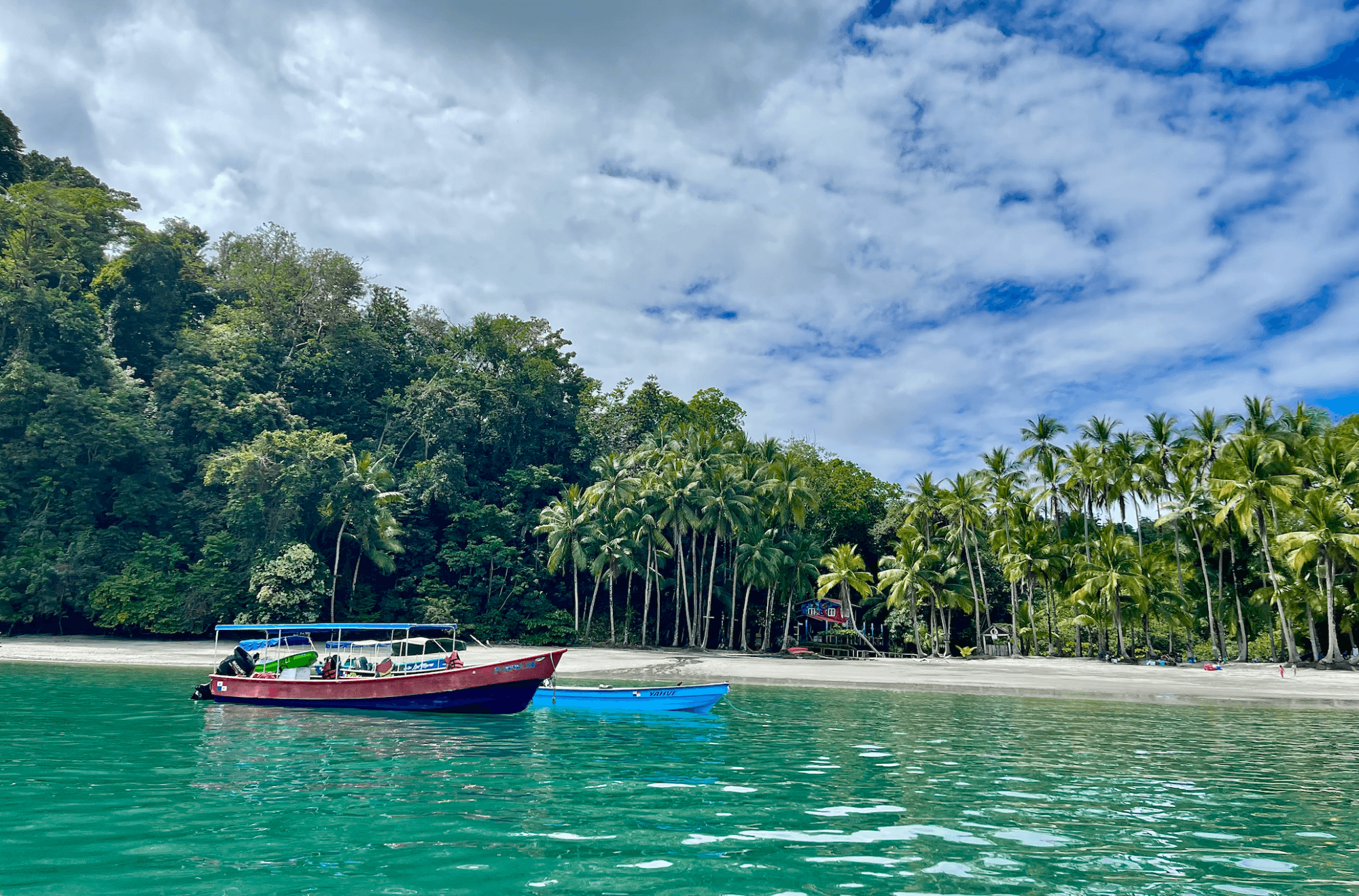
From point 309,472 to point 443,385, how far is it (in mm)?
17763

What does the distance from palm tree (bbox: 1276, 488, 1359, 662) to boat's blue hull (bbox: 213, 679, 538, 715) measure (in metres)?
42.7

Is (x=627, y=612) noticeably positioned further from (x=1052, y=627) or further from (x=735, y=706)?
(x=735, y=706)

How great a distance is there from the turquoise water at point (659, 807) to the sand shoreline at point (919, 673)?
1056 cm

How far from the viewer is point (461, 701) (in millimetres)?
23500

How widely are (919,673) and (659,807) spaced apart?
1318 inches

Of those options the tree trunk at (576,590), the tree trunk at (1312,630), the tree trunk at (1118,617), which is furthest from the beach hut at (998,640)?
the tree trunk at (576,590)

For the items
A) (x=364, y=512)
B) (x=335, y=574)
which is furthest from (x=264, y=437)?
(x=335, y=574)

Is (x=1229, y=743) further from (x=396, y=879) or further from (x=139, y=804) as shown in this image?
(x=139, y=804)

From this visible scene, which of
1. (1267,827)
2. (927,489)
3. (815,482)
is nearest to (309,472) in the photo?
(815,482)

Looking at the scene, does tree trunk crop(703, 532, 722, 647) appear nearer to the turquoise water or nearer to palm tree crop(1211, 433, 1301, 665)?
palm tree crop(1211, 433, 1301, 665)

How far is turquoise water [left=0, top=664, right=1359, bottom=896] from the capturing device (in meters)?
8.63

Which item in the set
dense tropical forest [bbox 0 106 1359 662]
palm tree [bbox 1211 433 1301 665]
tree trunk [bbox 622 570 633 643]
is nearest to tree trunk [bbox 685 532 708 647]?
dense tropical forest [bbox 0 106 1359 662]

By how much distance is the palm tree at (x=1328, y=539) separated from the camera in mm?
41656

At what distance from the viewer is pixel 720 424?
7888 cm
